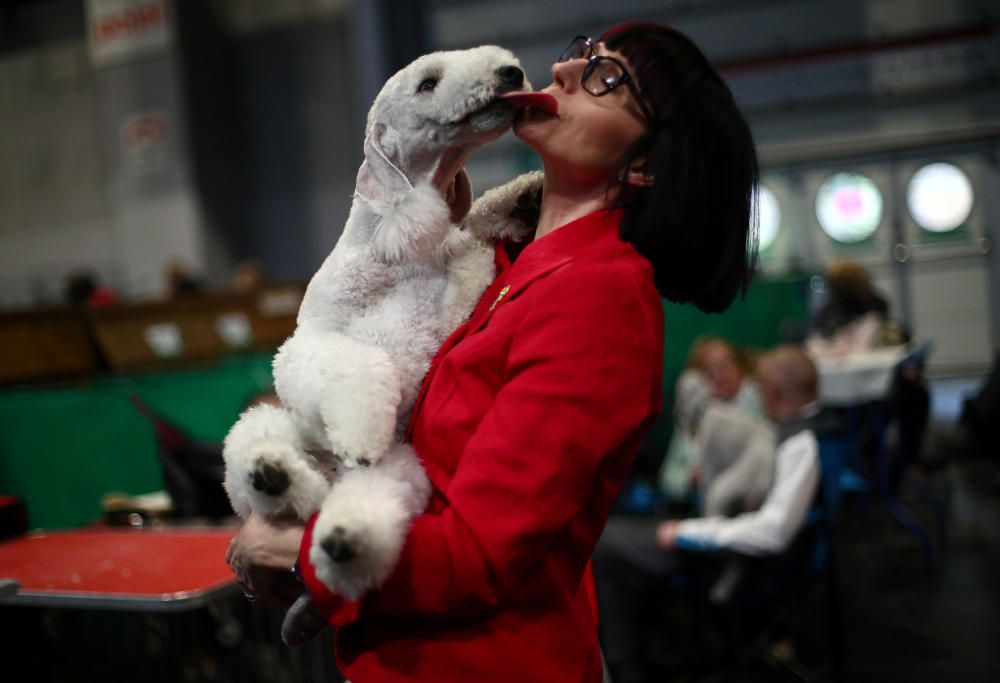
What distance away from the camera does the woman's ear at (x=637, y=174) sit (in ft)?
3.17

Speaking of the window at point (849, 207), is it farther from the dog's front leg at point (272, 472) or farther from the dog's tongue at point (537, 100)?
the dog's front leg at point (272, 472)

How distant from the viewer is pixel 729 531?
8.87 feet

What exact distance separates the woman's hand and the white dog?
0.02m

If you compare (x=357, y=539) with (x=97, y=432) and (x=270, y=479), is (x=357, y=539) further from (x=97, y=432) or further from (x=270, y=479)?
(x=97, y=432)

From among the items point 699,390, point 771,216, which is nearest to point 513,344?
point 699,390

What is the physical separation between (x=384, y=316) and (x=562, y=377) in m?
0.26

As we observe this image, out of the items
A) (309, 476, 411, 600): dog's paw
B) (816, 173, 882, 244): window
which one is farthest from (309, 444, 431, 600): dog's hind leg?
(816, 173, 882, 244): window

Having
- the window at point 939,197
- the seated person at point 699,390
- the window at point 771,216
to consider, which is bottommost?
the seated person at point 699,390

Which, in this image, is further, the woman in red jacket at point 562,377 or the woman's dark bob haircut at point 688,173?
the woman's dark bob haircut at point 688,173

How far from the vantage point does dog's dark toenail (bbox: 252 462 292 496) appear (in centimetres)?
89

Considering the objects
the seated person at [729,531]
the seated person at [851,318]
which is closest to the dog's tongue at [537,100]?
the seated person at [729,531]

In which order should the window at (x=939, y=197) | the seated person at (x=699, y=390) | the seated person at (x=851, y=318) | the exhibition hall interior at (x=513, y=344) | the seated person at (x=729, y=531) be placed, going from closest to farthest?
the exhibition hall interior at (x=513, y=344), the seated person at (x=729, y=531), the seated person at (x=699, y=390), the seated person at (x=851, y=318), the window at (x=939, y=197)

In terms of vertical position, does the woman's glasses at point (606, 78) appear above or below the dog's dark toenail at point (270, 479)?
above

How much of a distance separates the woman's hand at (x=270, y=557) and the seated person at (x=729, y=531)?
75.5 inches
